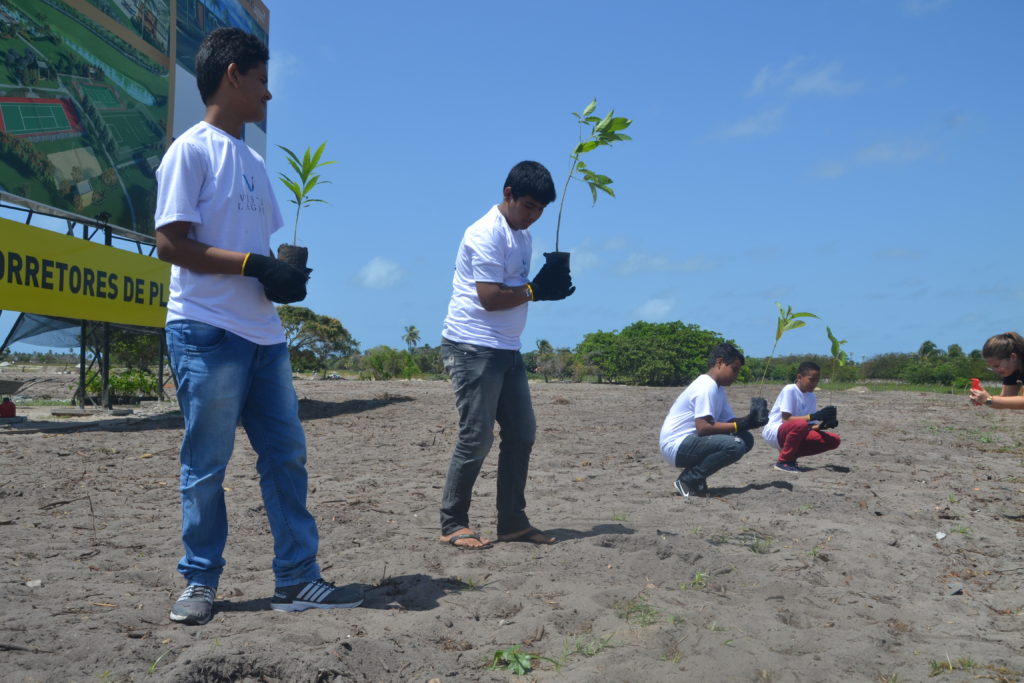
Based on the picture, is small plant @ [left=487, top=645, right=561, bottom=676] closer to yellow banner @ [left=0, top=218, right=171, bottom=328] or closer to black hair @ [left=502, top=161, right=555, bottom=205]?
black hair @ [left=502, top=161, right=555, bottom=205]

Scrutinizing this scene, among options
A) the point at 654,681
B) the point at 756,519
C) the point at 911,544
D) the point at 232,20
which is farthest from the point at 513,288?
the point at 232,20

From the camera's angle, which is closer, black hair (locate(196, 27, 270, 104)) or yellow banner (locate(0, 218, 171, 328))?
black hair (locate(196, 27, 270, 104))

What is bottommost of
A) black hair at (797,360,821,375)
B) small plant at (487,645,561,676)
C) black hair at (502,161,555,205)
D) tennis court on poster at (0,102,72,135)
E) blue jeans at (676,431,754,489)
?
small plant at (487,645,561,676)

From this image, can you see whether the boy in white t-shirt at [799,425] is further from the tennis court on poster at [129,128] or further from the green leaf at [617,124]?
the tennis court on poster at [129,128]

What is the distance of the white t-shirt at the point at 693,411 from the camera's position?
225 inches

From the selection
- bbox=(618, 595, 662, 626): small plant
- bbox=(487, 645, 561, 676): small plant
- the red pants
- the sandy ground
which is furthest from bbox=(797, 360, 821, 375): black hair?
bbox=(487, 645, 561, 676): small plant

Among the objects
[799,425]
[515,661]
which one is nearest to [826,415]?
[799,425]

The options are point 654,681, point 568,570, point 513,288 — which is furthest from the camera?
point 513,288

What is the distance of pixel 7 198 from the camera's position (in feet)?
33.4

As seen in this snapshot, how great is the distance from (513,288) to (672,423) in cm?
257

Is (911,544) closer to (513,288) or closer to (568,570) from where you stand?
(568,570)

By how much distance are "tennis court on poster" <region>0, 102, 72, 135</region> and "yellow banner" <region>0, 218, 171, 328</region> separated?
1490 mm

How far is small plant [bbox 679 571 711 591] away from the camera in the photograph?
3.43m

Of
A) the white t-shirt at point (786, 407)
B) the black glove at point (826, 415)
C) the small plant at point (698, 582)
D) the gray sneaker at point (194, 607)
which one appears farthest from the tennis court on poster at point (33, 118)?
the small plant at point (698, 582)
